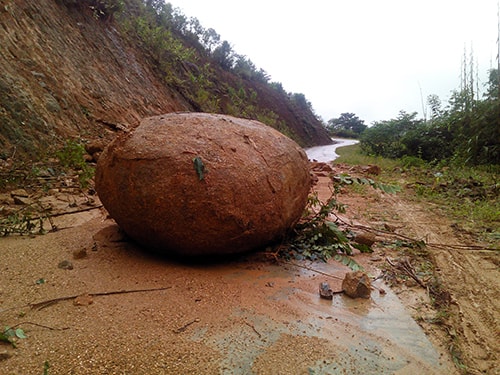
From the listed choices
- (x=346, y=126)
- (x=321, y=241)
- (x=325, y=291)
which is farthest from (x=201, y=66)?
(x=346, y=126)

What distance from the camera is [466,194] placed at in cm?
468

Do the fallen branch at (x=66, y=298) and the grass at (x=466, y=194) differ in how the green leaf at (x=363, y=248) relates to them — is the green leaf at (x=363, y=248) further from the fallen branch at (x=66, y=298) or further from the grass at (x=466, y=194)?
the fallen branch at (x=66, y=298)

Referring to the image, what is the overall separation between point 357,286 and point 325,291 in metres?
0.20

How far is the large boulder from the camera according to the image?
229 centimetres

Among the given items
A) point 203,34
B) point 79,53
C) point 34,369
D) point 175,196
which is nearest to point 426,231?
point 175,196

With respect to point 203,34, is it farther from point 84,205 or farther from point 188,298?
point 188,298

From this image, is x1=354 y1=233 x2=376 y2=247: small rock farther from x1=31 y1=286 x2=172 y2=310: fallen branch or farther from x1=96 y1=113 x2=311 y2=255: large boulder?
x1=31 y1=286 x2=172 y2=310: fallen branch

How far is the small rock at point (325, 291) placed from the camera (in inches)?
81.1

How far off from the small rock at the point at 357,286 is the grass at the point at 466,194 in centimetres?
145

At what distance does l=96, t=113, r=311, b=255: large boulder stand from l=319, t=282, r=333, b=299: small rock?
617mm

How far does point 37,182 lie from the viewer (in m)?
3.74

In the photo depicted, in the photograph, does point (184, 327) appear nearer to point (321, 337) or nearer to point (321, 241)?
point (321, 337)

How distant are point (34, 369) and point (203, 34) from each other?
22.0m

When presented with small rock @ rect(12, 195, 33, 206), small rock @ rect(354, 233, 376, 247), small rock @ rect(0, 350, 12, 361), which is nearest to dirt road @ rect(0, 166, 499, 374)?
small rock @ rect(0, 350, 12, 361)
